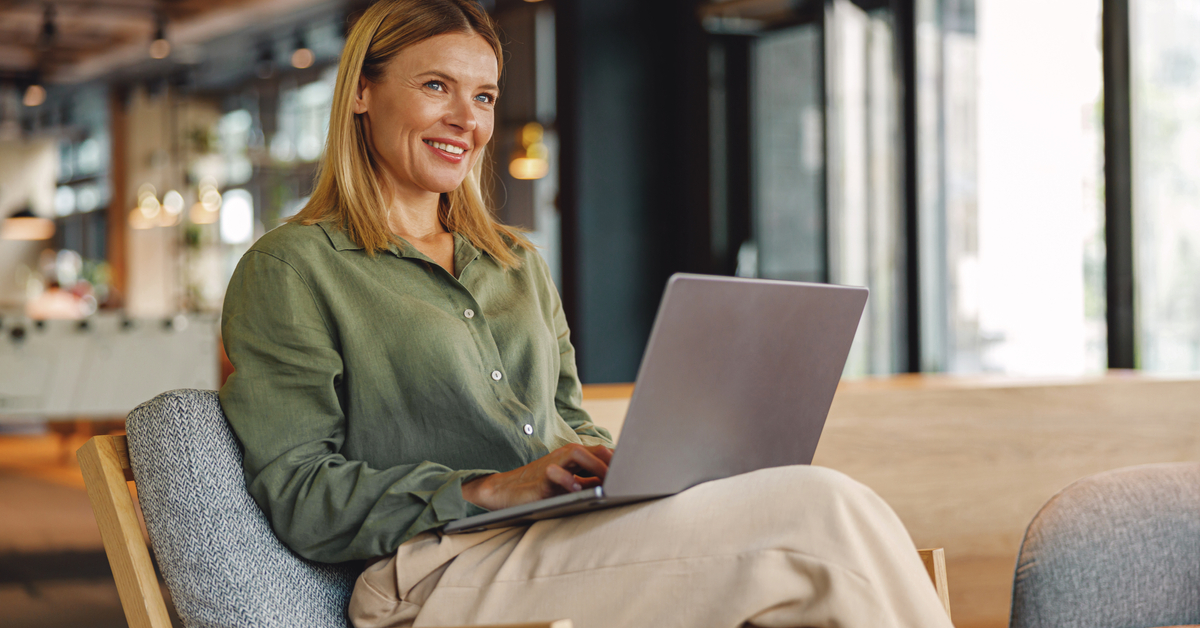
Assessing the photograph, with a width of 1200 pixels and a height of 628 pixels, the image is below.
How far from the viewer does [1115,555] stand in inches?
62.3

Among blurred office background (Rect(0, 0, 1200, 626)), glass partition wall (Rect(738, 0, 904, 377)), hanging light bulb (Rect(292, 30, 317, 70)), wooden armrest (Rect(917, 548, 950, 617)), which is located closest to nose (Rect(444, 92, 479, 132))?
wooden armrest (Rect(917, 548, 950, 617))

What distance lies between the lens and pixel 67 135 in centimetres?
1519

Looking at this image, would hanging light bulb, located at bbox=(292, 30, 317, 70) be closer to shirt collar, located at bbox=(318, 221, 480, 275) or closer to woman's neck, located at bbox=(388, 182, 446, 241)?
woman's neck, located at bbox=(388, 182, 446, 241)

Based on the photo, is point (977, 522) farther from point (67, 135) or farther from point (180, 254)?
point (67, 135)

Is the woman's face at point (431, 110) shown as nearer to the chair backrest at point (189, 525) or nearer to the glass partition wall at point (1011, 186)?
the chair backrest at point (189, 525)

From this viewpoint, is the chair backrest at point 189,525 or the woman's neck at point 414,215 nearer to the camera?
the chair backrest at point 189,525

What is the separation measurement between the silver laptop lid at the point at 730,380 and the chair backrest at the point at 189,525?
439mm

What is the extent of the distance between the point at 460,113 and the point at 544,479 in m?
0.56

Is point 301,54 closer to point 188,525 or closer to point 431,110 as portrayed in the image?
point 431,110

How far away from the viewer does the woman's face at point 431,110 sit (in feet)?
4.85

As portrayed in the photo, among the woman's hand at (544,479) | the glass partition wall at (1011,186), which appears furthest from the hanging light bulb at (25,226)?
the woman's hand at (544,479)

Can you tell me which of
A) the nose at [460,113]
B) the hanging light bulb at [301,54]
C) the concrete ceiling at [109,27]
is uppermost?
the concrete ceiling at [109,27]

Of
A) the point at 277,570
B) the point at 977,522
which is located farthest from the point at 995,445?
the point at 277,570

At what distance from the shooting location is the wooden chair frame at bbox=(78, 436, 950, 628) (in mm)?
1194
